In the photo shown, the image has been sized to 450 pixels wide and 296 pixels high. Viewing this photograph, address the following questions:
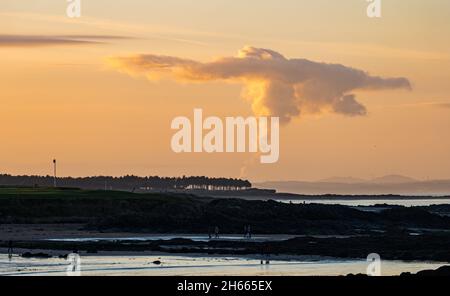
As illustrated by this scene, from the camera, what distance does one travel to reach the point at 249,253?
54.1 m

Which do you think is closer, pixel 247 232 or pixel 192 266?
pixel 192 266

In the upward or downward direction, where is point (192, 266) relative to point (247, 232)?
downward

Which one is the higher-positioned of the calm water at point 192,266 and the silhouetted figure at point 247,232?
the silhouetted figure at point 247,232

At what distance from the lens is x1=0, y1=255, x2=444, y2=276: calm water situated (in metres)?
41.3

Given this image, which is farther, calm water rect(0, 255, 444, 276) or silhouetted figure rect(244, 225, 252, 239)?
silhouetted figure rect(244, 225, 252, 239)

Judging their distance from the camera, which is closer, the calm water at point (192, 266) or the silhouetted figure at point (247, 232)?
the calm water at point (192, 266)

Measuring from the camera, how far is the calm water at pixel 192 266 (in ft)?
136

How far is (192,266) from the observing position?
148 feet

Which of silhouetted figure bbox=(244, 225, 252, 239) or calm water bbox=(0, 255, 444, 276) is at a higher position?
silhouetted figure bbox=(244, 225, 252, 239)
